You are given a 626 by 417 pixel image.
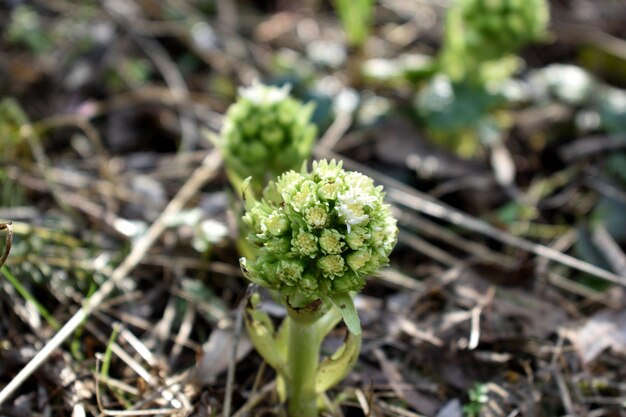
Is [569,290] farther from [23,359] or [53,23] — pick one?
[53,23]

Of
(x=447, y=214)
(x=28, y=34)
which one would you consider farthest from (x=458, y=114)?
(x=28, y=34)

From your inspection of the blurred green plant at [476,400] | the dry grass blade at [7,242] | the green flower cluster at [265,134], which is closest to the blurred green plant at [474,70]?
the green flower cluster at [265,134]

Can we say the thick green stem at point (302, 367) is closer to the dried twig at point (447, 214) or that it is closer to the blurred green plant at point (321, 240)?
the blurred green plant at point (321, 240)

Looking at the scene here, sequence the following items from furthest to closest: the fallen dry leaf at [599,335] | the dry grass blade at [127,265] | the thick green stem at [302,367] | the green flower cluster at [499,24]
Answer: the green flower cluster at [499,24] < the fallen dry leaf at [599,335] < the dry grass blade at [127,265] < the thick green stem at [302,367]

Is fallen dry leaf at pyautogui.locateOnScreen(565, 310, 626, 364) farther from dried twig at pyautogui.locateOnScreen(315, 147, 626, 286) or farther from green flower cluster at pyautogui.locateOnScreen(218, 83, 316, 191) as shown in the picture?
green flower cluster at pyautogui.locateOnScreen(218, 83, 316, 191)

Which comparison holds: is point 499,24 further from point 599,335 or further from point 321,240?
point 321,240

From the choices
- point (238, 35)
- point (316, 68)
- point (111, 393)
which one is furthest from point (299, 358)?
point (238, 35)
